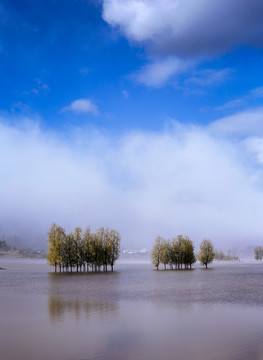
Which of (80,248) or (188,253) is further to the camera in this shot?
(188,253)

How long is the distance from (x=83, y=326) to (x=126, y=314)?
4.97m

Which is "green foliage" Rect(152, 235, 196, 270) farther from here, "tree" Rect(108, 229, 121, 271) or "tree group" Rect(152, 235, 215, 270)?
"tree" Rect(108, 229, 121, 271)

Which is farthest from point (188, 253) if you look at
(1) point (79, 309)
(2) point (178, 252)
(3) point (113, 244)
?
(1) point (79, 309)

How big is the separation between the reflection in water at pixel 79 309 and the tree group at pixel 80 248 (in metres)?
72.2

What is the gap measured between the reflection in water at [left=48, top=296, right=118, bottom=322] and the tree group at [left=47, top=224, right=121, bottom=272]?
72164 mm

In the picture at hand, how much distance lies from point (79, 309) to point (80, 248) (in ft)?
262

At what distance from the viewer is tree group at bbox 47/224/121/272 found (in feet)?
334

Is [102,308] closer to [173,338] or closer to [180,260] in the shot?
[173,338]

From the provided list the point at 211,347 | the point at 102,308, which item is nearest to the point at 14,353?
the point at 211,347

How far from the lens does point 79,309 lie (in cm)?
2681

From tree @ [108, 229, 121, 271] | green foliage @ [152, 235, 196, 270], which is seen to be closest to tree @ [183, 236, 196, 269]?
green foliage @ [152, 235, 196, 270]

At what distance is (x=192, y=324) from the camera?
20.9 meters

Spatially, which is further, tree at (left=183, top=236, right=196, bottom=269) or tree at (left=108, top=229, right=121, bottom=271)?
tree at (left=183, top=236, right=196, bottom=269)

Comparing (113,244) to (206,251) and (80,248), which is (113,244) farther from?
(206,251)
